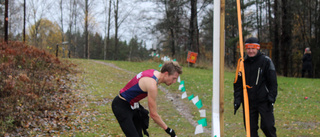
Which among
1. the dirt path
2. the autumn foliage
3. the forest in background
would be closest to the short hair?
the dirt path

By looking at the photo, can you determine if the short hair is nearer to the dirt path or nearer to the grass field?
the grass field

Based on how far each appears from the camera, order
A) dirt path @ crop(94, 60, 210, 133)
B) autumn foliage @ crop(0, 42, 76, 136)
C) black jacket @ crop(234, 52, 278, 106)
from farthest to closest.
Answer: dirt path @ crop(94, 60, 210, 133)
autumn foliage @ crop(0, 42, 76, 136)
black jacket @ crop(234, 52, 278, 106)

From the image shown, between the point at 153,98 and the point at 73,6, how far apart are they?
157 ft

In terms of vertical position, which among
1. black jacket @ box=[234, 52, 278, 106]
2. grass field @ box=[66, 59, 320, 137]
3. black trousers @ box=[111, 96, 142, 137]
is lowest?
grass field @ box=[66, 59, 320, 137]

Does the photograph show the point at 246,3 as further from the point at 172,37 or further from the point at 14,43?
the point at 14,43

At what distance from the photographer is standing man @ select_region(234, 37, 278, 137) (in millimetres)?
4219

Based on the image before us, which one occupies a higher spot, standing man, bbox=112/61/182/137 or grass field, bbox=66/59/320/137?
standing man, bbox=112/61/182/137

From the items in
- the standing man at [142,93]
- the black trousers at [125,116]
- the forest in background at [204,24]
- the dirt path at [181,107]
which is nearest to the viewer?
the standing man at [142,93]

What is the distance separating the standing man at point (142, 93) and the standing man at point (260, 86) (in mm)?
1433

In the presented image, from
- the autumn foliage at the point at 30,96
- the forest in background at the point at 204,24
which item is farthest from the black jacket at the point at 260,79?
the forest in background at the point at 204,24

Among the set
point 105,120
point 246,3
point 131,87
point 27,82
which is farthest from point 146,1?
point 131,87

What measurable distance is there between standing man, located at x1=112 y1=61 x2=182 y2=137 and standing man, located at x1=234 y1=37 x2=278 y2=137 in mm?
1433

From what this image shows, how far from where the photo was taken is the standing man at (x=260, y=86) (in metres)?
4.22

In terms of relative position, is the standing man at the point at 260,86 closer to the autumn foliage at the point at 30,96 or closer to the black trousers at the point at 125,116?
the black trousers at the point at 125,116
